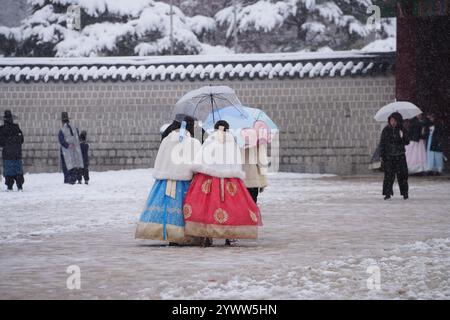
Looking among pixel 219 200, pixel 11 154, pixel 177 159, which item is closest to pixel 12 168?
pixel 11 154

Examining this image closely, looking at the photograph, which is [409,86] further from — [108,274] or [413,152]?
[108,274]

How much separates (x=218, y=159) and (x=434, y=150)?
17060mm

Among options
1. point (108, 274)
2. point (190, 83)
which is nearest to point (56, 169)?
point (190, 83)

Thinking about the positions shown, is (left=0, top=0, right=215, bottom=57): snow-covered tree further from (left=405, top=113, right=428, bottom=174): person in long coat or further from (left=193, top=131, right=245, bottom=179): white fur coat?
(left=193, top=131, right=245, bottom=179): white fur coat

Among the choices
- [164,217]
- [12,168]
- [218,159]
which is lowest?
[164,217]

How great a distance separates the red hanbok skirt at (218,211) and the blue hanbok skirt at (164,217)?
0.10 meters

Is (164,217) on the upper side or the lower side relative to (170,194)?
lower

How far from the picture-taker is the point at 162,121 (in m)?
32.1

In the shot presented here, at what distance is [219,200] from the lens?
12500 millimetres

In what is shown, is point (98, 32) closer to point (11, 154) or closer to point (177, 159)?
point (11, 154)

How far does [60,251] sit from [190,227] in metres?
1.44

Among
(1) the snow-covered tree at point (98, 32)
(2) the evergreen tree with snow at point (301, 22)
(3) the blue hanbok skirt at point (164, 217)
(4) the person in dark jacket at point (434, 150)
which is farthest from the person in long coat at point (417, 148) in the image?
(3) the blue hanbok skirt at point (164, 217)

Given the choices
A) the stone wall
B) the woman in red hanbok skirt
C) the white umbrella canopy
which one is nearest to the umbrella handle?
the woman in red hanbok skirt

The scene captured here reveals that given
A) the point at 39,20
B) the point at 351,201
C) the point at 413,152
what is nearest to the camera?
the point at 351,201
